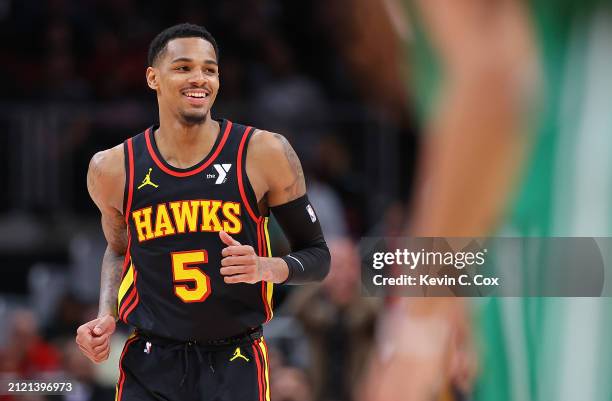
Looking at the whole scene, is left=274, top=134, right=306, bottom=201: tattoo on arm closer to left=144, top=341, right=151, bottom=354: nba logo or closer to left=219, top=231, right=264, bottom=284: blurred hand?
left=219, top=231, right=264, bottom=284: blurred hand

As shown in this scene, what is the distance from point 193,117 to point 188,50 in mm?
227

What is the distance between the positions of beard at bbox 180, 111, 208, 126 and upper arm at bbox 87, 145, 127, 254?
287 mm

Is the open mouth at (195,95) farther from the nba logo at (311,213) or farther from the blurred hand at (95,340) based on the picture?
the blurred hand at (95,340)

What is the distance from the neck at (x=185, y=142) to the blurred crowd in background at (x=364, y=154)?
1283mm

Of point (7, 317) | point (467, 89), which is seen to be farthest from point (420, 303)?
point (7, 317)

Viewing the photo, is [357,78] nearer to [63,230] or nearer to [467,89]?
[63,230]

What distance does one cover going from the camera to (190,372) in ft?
12.6

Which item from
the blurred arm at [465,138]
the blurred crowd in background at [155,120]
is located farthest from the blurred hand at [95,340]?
the blurred crowd in background at [155,120]

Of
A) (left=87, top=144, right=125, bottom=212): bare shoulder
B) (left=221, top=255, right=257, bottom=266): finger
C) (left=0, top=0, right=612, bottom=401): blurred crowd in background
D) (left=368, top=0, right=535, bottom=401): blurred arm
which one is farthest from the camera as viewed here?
(left=0, top=0, right=612, bottom=401): blurred crowd in background

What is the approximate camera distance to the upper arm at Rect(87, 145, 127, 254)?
405 cm

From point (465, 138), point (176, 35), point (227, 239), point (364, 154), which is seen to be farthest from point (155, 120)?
point (227, 239)

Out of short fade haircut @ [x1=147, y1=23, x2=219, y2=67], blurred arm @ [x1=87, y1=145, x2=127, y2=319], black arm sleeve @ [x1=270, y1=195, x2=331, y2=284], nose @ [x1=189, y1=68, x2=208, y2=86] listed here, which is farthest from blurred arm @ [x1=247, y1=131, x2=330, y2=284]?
blurred arm @ [x1=87, y1=145, x2=127, y2=319]

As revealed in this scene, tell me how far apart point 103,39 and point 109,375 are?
161 inches

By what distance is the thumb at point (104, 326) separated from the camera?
12.8 ft
